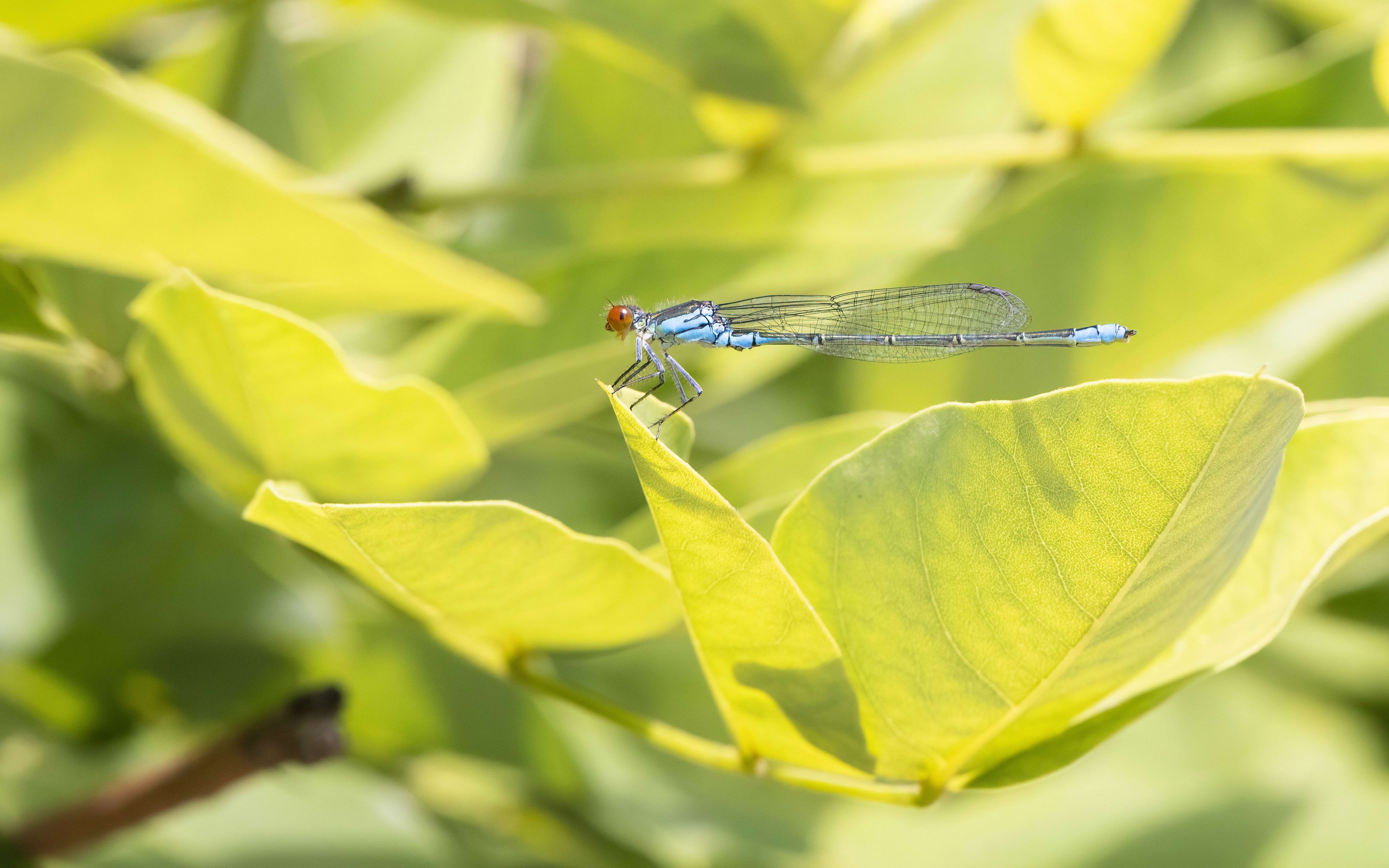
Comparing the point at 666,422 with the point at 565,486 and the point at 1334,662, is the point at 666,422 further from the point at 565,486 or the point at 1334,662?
the point at 1334,662

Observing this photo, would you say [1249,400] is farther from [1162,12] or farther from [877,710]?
[1162,12]

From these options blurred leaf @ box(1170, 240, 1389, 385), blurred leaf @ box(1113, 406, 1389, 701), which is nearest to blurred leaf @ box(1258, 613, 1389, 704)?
blurred leaf @ box(1170, 240, 1389, 385)

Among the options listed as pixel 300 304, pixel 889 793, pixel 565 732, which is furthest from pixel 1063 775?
pixel 300 304

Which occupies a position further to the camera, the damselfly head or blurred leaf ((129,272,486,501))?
the damselfly head

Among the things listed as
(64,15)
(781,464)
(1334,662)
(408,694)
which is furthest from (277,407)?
(1334,662)

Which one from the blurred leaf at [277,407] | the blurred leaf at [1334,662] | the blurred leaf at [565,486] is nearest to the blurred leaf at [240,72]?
the blurred leaf at [277,407]

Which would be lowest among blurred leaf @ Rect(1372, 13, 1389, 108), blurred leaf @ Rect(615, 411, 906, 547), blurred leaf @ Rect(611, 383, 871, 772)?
blurred leaf @ Rect(611, 383, 871, 772)

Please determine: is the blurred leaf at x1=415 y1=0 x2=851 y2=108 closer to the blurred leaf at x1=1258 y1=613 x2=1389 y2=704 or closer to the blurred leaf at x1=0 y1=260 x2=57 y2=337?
the blurred leaf at x1=0 y1=260 x2=57 y2=337
